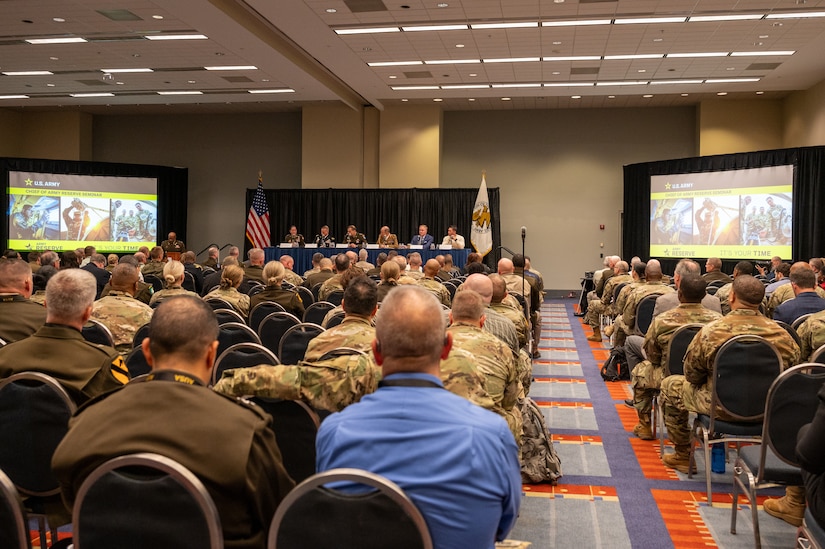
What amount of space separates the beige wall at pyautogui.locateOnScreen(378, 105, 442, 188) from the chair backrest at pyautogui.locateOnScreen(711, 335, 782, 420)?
15.8 m

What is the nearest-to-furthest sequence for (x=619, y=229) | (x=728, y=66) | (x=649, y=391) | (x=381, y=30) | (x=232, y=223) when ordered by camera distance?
(x=649, y=391)
(x=381, y=30)
(x=728, y=66)
(x=619, y=229)
(x=232, y=223)

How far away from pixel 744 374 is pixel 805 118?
1535 centimetres

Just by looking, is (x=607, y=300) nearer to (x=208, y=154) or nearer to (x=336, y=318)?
(x=336, y=318)

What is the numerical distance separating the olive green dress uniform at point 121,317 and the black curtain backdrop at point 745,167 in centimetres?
1415

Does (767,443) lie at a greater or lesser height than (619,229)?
lesser

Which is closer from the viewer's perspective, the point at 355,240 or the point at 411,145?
the point at 355,240

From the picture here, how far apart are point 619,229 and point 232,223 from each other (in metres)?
11.0

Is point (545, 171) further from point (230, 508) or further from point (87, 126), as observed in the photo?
point (230, 508)

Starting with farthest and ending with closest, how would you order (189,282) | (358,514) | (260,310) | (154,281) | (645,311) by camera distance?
1. (189,282)
2. (154,281)
3. (645,311)
4. (260,310)
5. (358,514)

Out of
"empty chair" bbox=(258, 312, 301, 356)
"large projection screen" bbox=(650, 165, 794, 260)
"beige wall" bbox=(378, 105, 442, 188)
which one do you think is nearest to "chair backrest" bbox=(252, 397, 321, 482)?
"empty chair" bbox=(258, 312, 301, 356)

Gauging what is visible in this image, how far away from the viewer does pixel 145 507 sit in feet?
5.62

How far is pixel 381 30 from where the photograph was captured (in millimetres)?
12664

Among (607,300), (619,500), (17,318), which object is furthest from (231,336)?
(607,300)

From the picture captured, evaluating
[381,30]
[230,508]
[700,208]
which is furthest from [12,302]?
[700,208]
